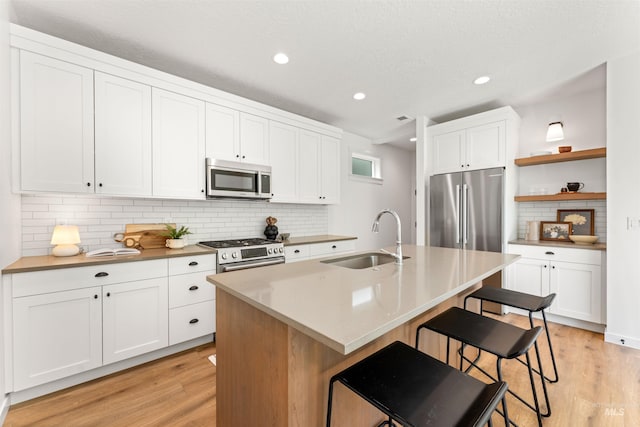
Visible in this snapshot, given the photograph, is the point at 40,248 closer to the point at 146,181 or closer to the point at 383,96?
the point at 146,181

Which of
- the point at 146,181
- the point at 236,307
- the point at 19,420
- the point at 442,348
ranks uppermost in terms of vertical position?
the point at 146,181

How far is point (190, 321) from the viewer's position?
242cm

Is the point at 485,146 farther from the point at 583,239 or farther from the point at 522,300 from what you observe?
the point at 522,300

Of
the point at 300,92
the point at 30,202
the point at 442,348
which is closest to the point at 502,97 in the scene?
the point at 300,92

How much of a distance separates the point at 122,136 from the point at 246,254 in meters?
1.48

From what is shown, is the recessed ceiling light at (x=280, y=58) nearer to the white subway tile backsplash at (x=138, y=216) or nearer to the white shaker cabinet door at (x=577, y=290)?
the white subway tile backsplash at (x=138, y=216)

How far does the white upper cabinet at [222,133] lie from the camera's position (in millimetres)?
2816

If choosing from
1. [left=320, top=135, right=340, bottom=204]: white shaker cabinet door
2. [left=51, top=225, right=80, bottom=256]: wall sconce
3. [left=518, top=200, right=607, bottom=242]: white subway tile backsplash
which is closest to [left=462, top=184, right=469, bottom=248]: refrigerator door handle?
[left=518, top=200, right=607, bottom=242]: white subway tile backsplash

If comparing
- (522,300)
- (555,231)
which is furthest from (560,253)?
(522,300)

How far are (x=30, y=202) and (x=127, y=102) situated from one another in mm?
1090

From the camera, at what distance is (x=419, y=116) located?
3.99 m

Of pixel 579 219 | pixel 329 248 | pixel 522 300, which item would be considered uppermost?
pixel 579 219

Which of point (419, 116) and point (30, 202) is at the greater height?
point (419, 116)

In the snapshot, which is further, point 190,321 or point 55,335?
point 190,321
